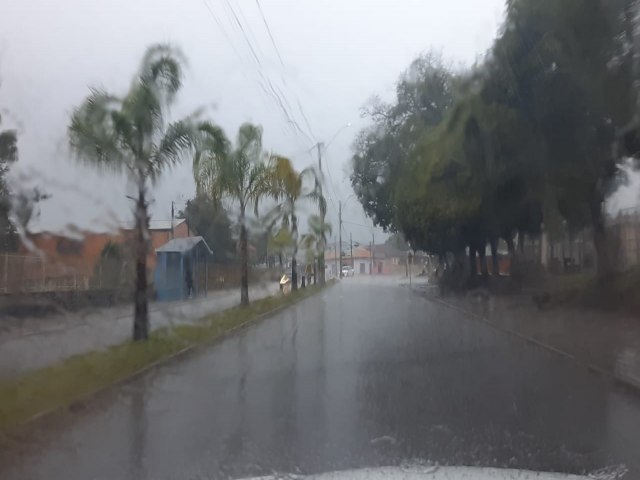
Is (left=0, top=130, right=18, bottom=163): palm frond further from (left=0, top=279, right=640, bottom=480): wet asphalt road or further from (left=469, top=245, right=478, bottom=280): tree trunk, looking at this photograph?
(left=469, top=245, right=478, bottom=280): tree trunk

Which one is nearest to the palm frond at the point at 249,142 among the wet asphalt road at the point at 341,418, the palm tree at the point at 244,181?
the palm tree at the point at 244,181

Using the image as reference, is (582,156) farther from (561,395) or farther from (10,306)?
(10,306)

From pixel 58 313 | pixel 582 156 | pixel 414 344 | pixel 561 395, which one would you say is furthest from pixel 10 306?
pixel 582 156

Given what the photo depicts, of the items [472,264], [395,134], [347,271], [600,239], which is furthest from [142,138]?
[347,271]

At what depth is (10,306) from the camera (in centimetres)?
1769

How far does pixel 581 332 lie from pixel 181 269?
13.8 meters

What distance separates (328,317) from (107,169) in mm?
13009

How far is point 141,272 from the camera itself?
17953 millimetres

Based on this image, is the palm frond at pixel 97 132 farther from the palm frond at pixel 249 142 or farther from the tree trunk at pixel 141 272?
the palm frond at pixel 249 142

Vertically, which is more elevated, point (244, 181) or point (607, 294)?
point (244, 181)

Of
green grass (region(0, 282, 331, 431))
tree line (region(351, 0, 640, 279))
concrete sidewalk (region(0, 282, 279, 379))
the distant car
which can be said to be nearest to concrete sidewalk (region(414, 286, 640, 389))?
tree line (region(351, 0, 640, 279))

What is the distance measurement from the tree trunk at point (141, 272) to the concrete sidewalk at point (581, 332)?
8.20 metres

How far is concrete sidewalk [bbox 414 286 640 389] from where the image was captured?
1455 cm

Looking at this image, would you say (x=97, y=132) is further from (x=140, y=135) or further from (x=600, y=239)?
(x=600, y=239)
